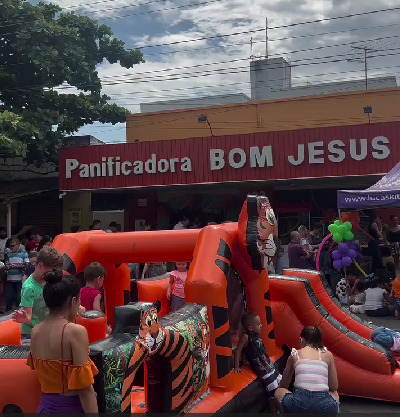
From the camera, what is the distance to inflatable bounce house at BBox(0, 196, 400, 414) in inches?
135

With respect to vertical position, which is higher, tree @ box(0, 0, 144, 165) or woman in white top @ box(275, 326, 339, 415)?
tree @ box(0, 0, 144, 165)

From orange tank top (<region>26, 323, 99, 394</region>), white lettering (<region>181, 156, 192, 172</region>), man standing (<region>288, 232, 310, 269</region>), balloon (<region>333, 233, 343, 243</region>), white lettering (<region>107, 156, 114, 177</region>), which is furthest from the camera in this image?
white lettering (<region>107, 156, 114, 177</region>)

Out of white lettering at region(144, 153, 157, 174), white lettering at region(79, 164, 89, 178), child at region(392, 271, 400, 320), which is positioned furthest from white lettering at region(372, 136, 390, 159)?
white lettering at region(79, 164, 89, 178)

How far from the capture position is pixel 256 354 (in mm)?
5371

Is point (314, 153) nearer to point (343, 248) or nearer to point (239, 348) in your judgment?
point (343, 248)

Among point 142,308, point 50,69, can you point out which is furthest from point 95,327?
point 50,69

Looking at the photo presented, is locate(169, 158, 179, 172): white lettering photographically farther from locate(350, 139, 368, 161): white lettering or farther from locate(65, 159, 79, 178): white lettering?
locate(350, 139, 368, 161): white lettering

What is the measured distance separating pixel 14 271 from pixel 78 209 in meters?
8.30

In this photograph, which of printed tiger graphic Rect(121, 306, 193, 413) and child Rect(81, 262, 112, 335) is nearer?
printed tiger graphic Rect(121, 306, 193, 413)

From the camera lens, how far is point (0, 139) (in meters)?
14.8

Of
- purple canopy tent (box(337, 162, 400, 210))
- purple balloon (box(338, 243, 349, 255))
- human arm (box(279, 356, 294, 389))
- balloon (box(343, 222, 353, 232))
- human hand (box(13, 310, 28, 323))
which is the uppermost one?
purple canopy tent (box(337, 162, 400, 210))

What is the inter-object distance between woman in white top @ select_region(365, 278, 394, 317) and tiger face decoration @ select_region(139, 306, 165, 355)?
25.0 feet

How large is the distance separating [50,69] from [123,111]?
3225 millimetres

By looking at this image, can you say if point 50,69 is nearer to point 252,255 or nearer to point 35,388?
point 252,255
